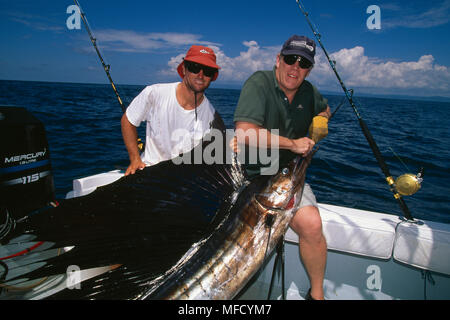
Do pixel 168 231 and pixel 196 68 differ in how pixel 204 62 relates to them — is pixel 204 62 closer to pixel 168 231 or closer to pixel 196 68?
pixel 196 68

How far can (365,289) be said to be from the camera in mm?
1896

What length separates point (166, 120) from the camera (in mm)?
1999

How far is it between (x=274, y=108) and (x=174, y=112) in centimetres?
81

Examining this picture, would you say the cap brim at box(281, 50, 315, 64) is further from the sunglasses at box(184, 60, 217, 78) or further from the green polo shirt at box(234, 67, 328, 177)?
the sunglasses at box(184, 60, 217, 78)

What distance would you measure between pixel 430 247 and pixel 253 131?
142 cm

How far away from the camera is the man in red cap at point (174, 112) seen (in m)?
1.97

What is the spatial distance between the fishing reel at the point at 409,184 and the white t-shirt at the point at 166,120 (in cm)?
149

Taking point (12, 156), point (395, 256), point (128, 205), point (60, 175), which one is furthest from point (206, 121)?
point (60, 175)

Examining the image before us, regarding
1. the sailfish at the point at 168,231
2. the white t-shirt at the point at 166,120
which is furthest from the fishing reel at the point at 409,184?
the white t-shirt at the point at 166,120

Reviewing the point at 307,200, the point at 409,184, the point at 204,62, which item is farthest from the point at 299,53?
the point at 409,184

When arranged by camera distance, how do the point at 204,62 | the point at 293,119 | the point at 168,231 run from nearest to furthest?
the point at 168,231 → the point at 293,119 → the point at 204,62

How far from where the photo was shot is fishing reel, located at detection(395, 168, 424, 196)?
1773mm

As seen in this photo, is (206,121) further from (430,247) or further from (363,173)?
(363,173)

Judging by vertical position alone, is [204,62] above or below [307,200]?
above
